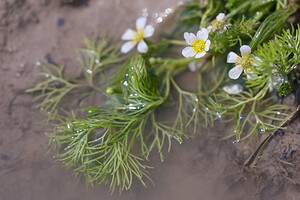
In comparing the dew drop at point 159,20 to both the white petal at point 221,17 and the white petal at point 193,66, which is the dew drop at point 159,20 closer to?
the white petal at point 193,66

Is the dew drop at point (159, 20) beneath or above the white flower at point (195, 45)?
beneath

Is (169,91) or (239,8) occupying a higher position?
(239,8)

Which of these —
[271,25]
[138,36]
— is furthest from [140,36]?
[271,25]

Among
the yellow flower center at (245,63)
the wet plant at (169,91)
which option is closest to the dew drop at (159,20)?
the wet plant at (169,91)

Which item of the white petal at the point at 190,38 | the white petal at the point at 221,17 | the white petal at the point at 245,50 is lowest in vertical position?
the white petal at the point at 245,50

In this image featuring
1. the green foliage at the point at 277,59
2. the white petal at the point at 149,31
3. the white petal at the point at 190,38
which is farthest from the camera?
the white petal at the point at 149,31

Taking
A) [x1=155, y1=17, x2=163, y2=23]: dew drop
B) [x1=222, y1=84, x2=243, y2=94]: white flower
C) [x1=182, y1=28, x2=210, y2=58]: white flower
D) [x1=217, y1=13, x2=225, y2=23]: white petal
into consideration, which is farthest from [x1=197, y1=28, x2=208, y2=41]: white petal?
[x1=155, y1=17, x2=163, y2=23]: dew drop

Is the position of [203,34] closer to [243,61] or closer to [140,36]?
[243,61]
